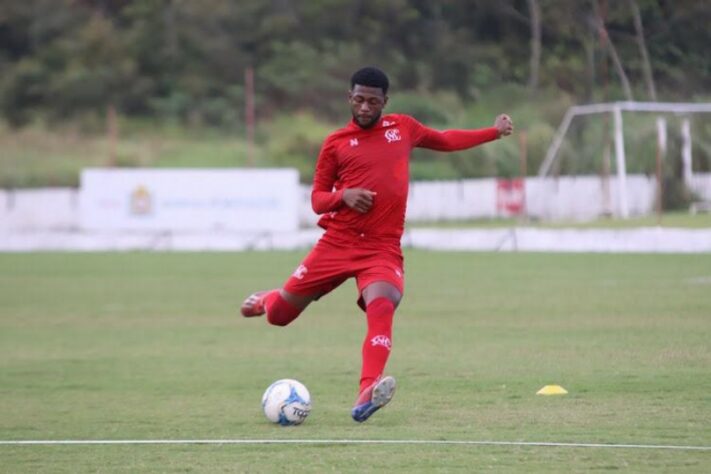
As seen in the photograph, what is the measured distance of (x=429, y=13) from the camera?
5550 cm

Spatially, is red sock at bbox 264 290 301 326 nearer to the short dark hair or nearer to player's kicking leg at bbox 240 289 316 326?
player's kicking leg at bbox 240 289 316 326

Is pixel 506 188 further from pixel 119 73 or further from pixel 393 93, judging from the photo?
pixel 119 73

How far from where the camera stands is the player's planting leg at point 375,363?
9609mm

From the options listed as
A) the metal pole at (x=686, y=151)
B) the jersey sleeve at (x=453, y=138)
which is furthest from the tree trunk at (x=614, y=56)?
the jersey sleeve at (x=453, y=138)

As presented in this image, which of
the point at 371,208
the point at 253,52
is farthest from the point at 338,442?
the point at 253,52

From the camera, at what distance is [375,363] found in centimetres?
996

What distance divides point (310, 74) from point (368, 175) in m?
45.9

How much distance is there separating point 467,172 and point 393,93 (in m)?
6.68

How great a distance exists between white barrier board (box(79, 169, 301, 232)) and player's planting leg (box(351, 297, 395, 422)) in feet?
86.3

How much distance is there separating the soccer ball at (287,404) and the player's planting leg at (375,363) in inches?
17.8

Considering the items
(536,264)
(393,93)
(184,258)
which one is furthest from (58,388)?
(393,93)

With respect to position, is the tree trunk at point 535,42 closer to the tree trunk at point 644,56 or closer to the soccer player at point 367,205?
the tree trunk at point 644,56

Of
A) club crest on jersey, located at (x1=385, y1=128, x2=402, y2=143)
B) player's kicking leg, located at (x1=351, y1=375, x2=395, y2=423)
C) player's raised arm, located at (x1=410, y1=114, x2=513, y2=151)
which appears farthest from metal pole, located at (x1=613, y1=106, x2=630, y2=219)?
player's kicking leg, located at (x1=351, y1=375, x2=395, y2=423)

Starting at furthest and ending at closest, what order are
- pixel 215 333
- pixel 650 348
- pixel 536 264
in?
1. pixel 536 264
2. pixel 215 333
3. pixel 650 348
